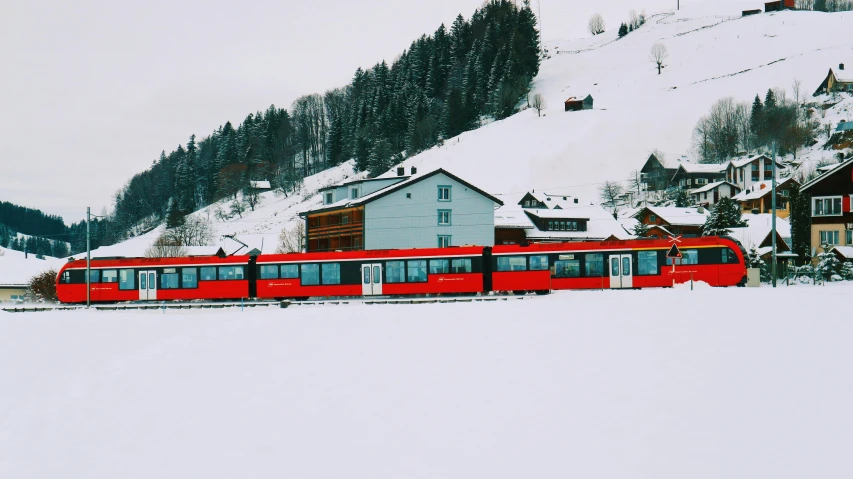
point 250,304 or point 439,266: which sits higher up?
point 439,266

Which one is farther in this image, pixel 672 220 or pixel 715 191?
pixel 715 191

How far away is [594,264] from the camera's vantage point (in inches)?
1416

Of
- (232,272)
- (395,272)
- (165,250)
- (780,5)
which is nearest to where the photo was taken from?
(395,272)

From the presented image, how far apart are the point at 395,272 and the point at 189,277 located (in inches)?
475

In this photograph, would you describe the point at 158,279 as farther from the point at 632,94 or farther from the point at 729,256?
the point at 632,94

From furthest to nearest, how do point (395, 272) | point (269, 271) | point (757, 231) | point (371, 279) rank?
point (757, 231), point (269, 271), point (371, 279), point (395, 272)

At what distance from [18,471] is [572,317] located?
17046mm

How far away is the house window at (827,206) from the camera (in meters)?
47.7

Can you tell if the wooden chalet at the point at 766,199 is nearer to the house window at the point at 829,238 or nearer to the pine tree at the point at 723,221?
the pine tree at the point at 723,221

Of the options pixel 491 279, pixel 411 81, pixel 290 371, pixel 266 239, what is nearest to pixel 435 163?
pixel 266 239

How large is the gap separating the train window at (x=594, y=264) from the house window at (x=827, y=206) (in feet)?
72.7

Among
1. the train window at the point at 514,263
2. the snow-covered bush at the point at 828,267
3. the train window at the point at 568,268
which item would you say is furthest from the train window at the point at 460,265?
the snow-covered bush at the point at 828,267

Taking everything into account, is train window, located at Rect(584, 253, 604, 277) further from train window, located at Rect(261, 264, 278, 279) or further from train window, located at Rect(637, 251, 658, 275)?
train window, located at Rect(261, 264, 278, 279)

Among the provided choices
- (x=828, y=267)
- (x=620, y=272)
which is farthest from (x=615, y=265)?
(x=828, y=267)
